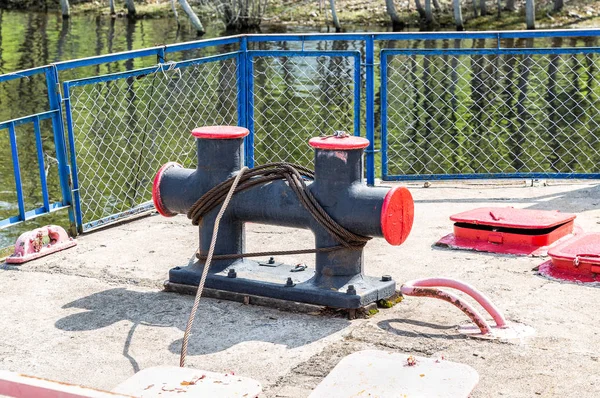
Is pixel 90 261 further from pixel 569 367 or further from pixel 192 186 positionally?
pixel 569 367

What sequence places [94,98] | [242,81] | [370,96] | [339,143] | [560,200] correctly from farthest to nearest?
[94,98]
[242,81]
[370,96]
[560,200]
[339,143]

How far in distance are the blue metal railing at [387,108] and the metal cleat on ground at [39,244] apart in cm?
20

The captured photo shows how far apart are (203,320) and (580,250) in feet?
8.10

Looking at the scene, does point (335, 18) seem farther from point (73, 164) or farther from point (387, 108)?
point (73, 164)

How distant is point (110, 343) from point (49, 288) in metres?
1.13

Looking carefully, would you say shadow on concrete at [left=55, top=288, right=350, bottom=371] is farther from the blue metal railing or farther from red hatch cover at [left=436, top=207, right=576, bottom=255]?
red hatch cover at [left=436, top=207, right=576, bottom=255]

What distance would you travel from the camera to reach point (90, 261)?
21.7 feet

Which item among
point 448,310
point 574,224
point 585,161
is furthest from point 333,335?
point 585,161

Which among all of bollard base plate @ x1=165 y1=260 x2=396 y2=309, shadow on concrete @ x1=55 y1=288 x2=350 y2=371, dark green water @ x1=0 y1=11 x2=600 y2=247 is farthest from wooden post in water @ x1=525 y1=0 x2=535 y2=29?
shadow on concrete @ x1=55 y1=288 x2=350 y2=371

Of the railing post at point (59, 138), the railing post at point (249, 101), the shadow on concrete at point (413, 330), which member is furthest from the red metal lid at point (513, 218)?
the railing post at point (59, 138)

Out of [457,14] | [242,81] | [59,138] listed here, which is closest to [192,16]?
[457,14]

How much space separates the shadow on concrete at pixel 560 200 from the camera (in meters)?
7.69

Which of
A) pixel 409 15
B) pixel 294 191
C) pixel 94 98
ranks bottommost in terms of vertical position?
pixel 94 98

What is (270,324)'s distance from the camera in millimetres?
5336
